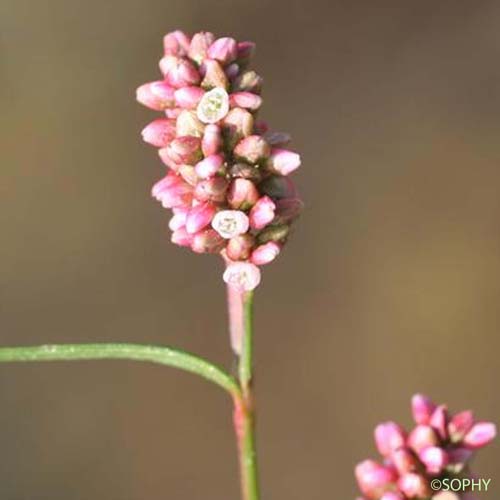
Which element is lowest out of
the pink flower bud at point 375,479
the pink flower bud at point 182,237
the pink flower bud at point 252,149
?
the pink flower bud at point 375,479

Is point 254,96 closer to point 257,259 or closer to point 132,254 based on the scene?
point 257,259

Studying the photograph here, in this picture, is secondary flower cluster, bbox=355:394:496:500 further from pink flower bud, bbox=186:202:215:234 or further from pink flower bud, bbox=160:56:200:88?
pink flower bud, bbox=160:56:200:88

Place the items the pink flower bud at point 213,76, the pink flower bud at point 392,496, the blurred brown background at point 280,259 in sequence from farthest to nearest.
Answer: the blurred brown background at point 280,259, the pink flower bud at point 213,76, the pink flower bud at point 392,496

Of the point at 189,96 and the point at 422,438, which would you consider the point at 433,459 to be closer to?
the point at 422,438

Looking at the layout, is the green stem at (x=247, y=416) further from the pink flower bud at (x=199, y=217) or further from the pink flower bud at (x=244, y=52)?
the pink flower bud at (x=244, y=52)

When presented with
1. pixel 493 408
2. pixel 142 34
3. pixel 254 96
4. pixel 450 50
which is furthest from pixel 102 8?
pixel 254 96

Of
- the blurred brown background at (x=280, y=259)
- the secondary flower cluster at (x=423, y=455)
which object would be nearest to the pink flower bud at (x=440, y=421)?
the secondary flower cluster at (x=423, y=455)
